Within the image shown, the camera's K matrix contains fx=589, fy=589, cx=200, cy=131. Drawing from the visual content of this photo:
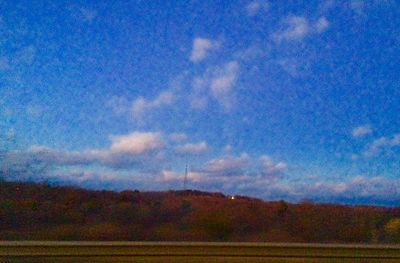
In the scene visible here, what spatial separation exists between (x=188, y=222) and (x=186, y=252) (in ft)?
33.6

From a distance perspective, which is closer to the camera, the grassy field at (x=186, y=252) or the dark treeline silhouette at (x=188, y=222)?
the grassy field at (x=186, y=252)

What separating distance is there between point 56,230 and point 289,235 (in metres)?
8.89

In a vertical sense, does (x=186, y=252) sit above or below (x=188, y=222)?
below

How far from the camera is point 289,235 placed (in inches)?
895

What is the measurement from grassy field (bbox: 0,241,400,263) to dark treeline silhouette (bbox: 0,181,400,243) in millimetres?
5324

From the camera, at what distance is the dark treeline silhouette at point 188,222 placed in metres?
20.2

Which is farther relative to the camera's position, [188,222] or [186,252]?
[188,222]

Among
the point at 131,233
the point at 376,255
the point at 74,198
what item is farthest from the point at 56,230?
the point at 74,198

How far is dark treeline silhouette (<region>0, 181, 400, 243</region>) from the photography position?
795 inches

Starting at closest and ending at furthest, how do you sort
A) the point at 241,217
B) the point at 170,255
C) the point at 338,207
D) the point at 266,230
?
1. the point at 170,255
2. the point at 266,230
3. the point at 241,217
4. the point at 338,207

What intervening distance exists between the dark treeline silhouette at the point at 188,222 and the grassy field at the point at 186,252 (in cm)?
532

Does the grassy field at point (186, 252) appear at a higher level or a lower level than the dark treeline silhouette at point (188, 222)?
lower

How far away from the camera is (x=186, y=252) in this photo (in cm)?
1323

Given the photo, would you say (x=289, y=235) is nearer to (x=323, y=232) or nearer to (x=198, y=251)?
(x=323, y=232)
